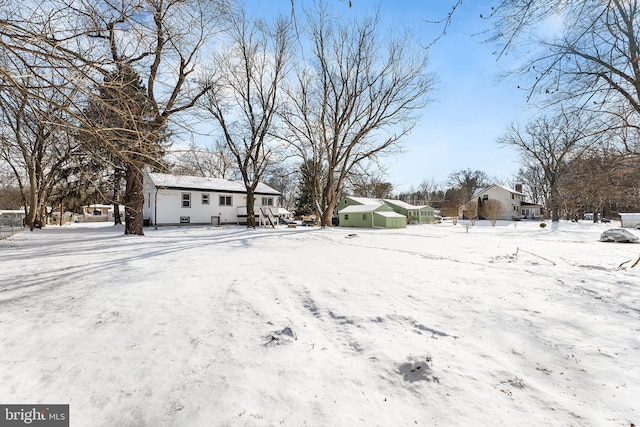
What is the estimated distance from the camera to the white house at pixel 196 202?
70.9ft

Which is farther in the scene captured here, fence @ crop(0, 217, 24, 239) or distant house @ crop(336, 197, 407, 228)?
distant house @ crop(336, 197, 407, 228)

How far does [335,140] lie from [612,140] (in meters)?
15.4

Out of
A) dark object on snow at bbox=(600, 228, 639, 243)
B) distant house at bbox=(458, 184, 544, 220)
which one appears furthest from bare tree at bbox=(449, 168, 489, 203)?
dark object on snow at bbox=(600, 228, 639, 243)

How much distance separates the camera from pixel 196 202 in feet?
77.3

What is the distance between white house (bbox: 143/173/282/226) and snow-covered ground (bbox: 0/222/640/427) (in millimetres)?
16916

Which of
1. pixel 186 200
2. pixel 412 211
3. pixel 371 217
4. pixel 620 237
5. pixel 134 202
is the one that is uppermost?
pixel 186 200

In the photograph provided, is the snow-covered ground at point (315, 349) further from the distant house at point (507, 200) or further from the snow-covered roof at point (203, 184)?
the distant house at point (507, 200)

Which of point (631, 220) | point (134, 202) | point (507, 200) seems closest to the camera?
point (134, 202)

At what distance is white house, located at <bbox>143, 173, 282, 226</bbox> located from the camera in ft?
70.9

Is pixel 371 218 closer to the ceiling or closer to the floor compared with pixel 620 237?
closer to the ceiling
